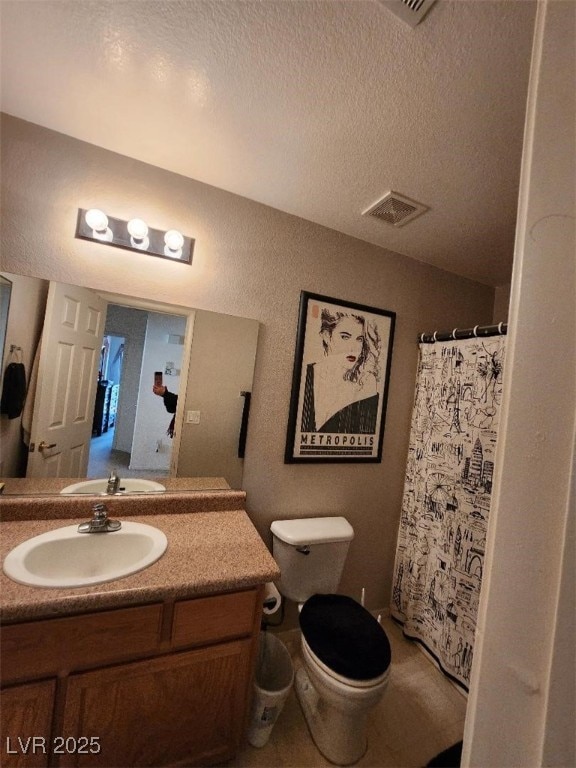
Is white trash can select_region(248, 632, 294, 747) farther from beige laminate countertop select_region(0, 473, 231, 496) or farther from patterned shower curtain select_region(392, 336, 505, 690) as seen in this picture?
patterned shower curtain select_region(392, 336, 505, 690)

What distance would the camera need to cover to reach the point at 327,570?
157 centimetres

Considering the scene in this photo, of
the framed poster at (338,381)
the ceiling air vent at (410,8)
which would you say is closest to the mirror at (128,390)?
the framed poster at (338,381)

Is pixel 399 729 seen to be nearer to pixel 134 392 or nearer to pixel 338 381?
pixel 338 381

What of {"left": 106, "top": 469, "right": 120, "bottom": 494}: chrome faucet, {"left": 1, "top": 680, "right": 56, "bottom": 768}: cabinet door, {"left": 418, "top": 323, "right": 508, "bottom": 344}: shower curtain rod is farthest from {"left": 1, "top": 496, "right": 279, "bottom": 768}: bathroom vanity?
{"left": 418, "top": 323, "right": 508, "bottom": 344}: shower curtain rod

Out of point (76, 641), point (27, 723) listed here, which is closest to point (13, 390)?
point (76, 641)

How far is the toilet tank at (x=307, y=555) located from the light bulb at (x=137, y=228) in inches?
58.8

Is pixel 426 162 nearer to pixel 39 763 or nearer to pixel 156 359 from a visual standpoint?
pixel 156 359

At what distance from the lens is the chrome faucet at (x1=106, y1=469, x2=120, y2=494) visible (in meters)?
1.30

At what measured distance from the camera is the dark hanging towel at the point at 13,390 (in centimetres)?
117

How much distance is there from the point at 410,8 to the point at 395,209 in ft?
2.47

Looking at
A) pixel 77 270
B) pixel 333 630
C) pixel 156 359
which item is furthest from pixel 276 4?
pixel 333 630

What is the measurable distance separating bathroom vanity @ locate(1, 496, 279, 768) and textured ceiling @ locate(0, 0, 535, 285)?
1.54 meters

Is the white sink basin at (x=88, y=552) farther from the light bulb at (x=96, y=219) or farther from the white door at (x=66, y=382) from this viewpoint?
the light bulb at (x=96, y=219)

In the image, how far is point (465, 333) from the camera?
5.49ft
